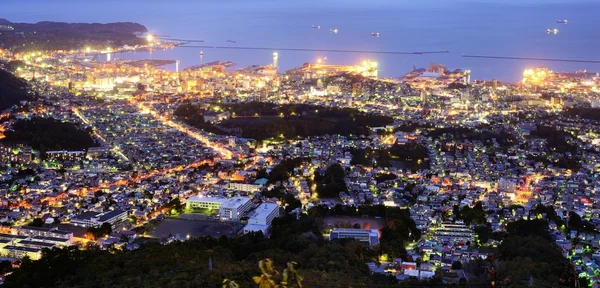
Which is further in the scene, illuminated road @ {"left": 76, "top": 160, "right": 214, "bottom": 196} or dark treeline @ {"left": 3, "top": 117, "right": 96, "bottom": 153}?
Result: dark treeline @ {"left": 3, "top": 117, "right": 96, "bottom": 153}

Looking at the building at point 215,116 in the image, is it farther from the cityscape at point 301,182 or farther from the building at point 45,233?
the building at point 45,233

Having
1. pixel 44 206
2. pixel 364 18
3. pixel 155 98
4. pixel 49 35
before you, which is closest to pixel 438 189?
pixel 44 206

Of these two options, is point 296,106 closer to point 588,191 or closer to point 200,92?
point 200,92

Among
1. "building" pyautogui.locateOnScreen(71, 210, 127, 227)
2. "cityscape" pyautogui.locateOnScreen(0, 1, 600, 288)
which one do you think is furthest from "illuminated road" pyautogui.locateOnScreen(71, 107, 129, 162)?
"building" pyautogui.locateOnScreen(71, 210, 127, 227)

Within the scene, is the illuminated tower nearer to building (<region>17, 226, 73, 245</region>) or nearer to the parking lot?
the parking lot

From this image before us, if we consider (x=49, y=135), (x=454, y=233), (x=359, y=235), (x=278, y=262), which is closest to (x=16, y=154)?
(x=49, y=135)
